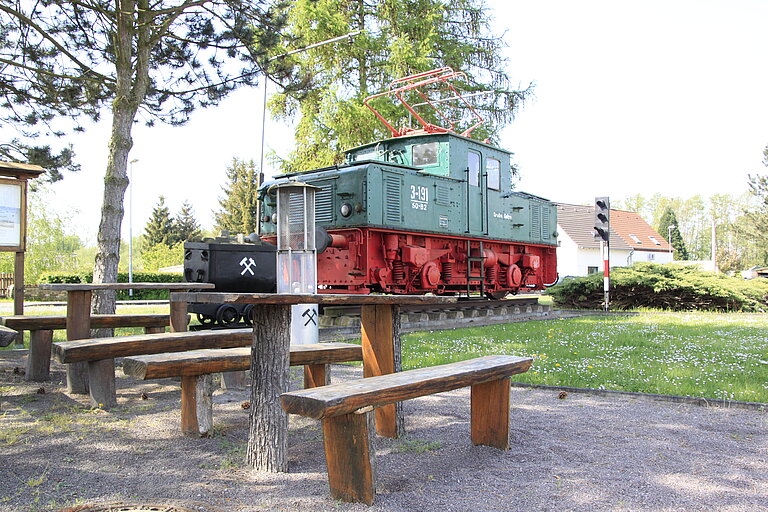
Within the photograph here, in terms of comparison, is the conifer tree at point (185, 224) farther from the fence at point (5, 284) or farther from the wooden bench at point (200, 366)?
the wooden bench at point (200, 366)

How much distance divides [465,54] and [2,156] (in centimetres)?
1720

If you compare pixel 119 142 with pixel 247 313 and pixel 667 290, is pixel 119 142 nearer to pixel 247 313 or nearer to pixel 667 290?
pixel 247 313

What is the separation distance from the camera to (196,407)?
168 inches

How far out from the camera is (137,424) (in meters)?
4.59

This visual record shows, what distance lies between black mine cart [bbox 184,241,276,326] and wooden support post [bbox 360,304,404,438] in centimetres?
562

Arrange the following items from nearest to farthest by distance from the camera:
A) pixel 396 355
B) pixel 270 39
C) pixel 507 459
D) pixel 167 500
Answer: pixel 167 500
pixel 507 459
pixel 396 355
pixel 270 39

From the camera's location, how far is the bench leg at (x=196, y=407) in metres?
4.26

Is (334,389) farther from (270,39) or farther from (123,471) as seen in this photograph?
(270,39)

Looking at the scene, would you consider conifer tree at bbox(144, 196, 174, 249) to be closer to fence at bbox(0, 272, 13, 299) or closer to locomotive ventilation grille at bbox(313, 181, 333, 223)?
fence at bbox(0, 272, 13, 299)

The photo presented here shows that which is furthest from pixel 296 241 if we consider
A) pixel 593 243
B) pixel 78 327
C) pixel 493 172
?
pixel 593 243

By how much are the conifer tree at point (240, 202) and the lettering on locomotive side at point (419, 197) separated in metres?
37.3

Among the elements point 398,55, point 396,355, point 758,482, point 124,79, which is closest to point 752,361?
point 758,482

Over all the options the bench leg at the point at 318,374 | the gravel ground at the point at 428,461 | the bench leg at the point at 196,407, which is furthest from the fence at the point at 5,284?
the bench leg at the point at 196,407

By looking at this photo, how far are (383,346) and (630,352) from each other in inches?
210
